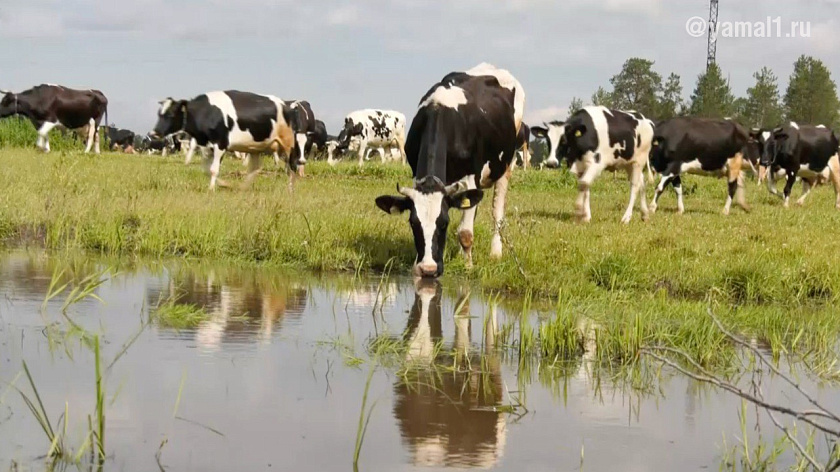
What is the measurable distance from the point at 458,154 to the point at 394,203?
1.12m

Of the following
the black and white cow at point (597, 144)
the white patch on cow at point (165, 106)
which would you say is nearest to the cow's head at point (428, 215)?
the black and white cow at point (597, 144)

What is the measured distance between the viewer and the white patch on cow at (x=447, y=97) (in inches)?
442

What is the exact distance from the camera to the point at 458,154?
11188 millimetres

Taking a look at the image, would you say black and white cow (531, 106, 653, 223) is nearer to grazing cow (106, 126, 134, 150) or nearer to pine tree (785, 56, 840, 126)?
grazing cow (106, 126, 134, 150)

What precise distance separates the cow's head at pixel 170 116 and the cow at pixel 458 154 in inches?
327

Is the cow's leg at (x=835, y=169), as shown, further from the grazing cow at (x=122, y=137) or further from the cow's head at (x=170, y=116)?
the grazing cow at (x=122, y=137)

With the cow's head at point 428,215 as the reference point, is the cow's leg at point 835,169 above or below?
above

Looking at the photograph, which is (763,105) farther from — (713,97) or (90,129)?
(90,129)

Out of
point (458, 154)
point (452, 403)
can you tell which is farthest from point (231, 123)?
point (452, 403)

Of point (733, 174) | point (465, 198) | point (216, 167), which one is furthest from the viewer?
point (733, 174)

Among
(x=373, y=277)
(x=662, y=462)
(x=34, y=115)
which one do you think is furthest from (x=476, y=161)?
(x=34, y=115)

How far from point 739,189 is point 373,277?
11.3m

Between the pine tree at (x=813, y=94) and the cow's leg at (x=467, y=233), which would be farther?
the pine tree at (x=813, y=94)

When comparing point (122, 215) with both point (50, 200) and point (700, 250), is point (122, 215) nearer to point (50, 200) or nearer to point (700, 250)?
point (50, 200)
